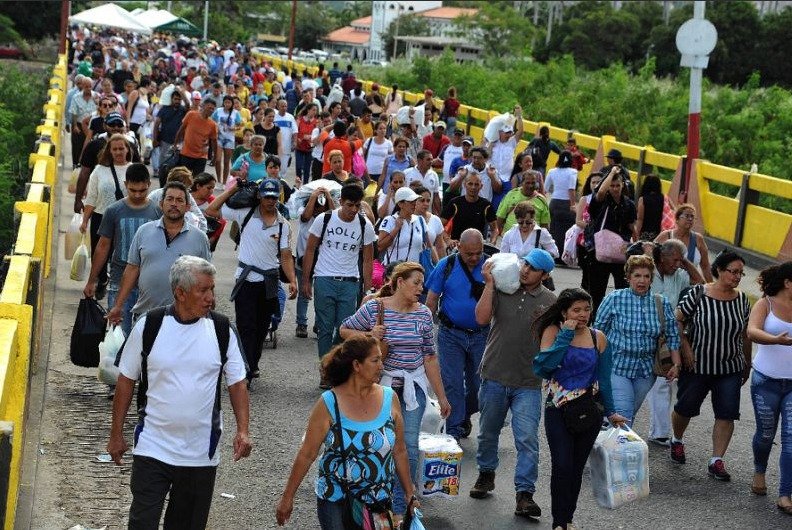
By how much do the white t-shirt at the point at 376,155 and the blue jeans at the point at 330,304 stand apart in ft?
29.7

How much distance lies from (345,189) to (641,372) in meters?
2.98

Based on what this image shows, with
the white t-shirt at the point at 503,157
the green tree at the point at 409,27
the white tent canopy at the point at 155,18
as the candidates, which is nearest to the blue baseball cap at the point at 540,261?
the white t-shirt at the point at 503,157

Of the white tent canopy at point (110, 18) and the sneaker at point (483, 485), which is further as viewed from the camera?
the white tent canopy at point (110, 18)

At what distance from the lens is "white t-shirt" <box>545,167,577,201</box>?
1880 cm

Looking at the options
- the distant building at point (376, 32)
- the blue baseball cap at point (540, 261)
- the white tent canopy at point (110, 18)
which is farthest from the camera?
the distant building at point (376, 32)

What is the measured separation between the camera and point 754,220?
20719 mm

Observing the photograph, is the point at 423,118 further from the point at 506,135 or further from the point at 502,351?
the point at 502,351

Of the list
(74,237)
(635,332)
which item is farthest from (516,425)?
(74,237)

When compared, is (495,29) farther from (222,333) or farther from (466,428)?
(222,333)

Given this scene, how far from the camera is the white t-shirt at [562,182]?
1880 cm

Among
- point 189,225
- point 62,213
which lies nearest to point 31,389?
point 189,225

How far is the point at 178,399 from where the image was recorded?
6496 millimetres

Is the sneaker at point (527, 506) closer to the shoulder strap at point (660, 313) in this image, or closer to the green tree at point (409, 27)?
the shoulder strap at point (660, 313)

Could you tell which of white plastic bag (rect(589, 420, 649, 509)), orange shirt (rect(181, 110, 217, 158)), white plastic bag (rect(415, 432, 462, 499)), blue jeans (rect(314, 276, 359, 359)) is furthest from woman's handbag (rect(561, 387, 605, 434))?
orange shirt (rect(181, 110, 217, 158))
